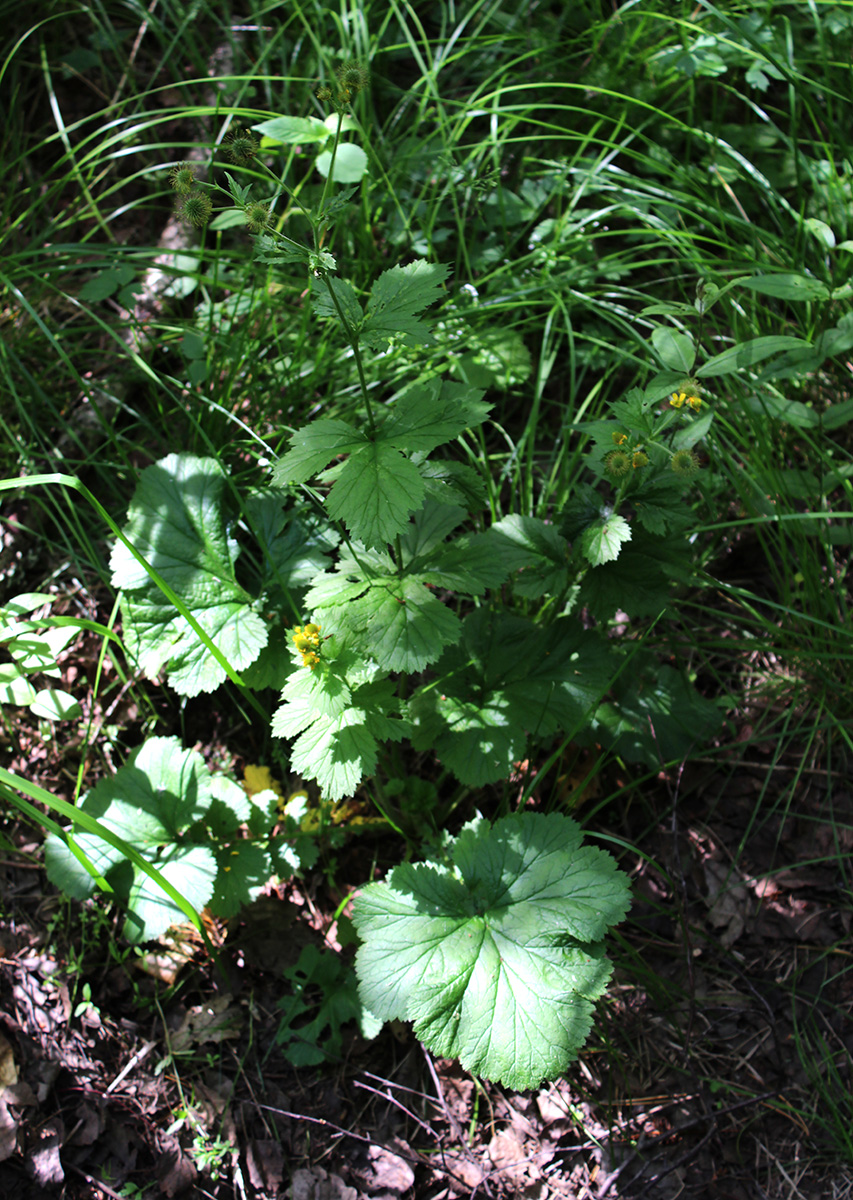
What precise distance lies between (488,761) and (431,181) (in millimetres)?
1717

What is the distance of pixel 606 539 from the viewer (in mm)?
1537

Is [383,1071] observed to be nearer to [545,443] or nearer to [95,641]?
[95,641]

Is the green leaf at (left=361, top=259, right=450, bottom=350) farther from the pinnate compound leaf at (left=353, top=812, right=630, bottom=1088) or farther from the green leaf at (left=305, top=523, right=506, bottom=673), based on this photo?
the pinnate compound leaf at (left=353, top=812, right=630, bottom=1088)

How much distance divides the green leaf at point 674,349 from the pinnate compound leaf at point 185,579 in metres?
1.08

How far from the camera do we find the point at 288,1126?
5.82 feet

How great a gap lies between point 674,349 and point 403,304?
2.45ft

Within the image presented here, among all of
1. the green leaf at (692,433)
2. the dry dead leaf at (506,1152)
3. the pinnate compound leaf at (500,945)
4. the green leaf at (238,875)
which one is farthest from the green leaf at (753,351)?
the dry dead leaf at (506,1152)

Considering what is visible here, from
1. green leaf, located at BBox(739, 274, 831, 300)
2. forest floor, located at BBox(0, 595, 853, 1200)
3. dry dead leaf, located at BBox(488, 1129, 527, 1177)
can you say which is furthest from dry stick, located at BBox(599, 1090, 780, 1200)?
green leaf, located at BBox(739, 274, 831, 300)

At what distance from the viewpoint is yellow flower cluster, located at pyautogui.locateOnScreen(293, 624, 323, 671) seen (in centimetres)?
147

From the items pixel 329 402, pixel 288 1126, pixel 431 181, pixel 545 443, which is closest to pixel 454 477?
pixel 329 402

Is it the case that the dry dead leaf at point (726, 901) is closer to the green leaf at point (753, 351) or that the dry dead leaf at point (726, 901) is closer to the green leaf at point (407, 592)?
the green leaf at point (407, 592)

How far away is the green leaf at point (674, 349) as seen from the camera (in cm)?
178

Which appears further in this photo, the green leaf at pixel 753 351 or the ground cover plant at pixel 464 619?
the green leaf at pixel 753 351

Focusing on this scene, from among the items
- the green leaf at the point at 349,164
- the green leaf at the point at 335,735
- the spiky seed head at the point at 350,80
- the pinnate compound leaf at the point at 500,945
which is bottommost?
the pinnate compound leaf at the point at 500,945
